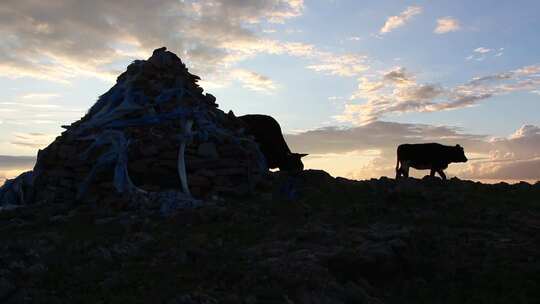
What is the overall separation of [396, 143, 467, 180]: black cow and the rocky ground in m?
8.03

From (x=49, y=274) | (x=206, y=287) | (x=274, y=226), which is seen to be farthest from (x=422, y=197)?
(x=49, y=274)

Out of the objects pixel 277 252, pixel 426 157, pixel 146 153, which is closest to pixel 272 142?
pixel 146 153

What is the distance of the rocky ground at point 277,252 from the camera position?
698cm

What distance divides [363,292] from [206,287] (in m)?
2.16

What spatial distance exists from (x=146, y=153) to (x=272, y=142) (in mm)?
5196

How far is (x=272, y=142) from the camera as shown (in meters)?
18.3

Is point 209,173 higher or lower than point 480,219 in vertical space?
higher

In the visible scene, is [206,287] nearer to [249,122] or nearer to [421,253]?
[421,253]

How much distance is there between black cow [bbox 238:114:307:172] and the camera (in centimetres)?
1756

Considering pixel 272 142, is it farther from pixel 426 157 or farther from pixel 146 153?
pixel 426 157

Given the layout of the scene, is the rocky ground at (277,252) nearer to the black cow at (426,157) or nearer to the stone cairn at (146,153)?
the stone cairn at (146,153)

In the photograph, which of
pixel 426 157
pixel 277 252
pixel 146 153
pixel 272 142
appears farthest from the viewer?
pixel 426 157

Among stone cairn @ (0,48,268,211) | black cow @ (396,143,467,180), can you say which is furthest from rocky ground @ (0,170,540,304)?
black cow @ (396,143,467,180)

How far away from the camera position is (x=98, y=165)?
1422 cm
